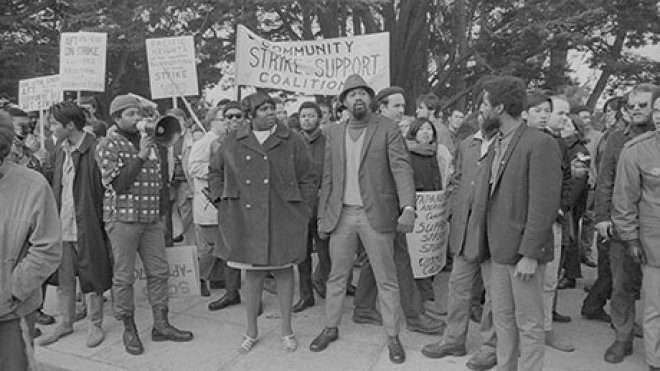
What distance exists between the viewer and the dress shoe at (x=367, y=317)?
5363 millimetres

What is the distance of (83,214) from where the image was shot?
501cm

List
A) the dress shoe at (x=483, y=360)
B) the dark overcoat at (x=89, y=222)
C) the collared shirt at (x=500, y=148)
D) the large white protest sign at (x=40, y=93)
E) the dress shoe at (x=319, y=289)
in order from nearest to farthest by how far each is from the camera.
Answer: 1. the collared shirt at (x=500, y=148)
2. the dress shoe at (x=483, y=360)
3. the dark overcoat at (x=89, y=222)
4. the dress shoe at (x=319, y=289)
5. the large white protest sign at (x=40, y=93)

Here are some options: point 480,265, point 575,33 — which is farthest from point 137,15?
point 480,265

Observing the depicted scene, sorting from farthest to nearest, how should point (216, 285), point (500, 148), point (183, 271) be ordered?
point (216, 285), point (183, 271), point (500, 148)

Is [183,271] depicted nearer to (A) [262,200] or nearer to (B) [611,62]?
(A) [262,200]

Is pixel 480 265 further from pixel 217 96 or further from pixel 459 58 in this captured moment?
pixel 217 96

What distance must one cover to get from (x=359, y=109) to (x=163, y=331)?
2.44 metres

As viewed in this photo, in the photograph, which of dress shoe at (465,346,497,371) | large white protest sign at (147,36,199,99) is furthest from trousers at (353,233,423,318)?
large white protest sign at (147,36,199,99)

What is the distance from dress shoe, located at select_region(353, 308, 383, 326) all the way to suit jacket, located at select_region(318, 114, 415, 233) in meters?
1.05

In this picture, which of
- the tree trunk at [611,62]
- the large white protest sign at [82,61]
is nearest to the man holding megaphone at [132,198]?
the large white protest sign at [82,61]

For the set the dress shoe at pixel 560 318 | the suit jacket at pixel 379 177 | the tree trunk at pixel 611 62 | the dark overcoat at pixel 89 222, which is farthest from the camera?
the tree trunk at pixel 611 62

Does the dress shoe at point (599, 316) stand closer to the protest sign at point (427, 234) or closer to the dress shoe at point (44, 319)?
the protest sign at point (427, 234)

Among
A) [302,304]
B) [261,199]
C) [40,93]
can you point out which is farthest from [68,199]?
[40,93]

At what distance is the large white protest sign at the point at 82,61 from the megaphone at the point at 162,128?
3084 mm
